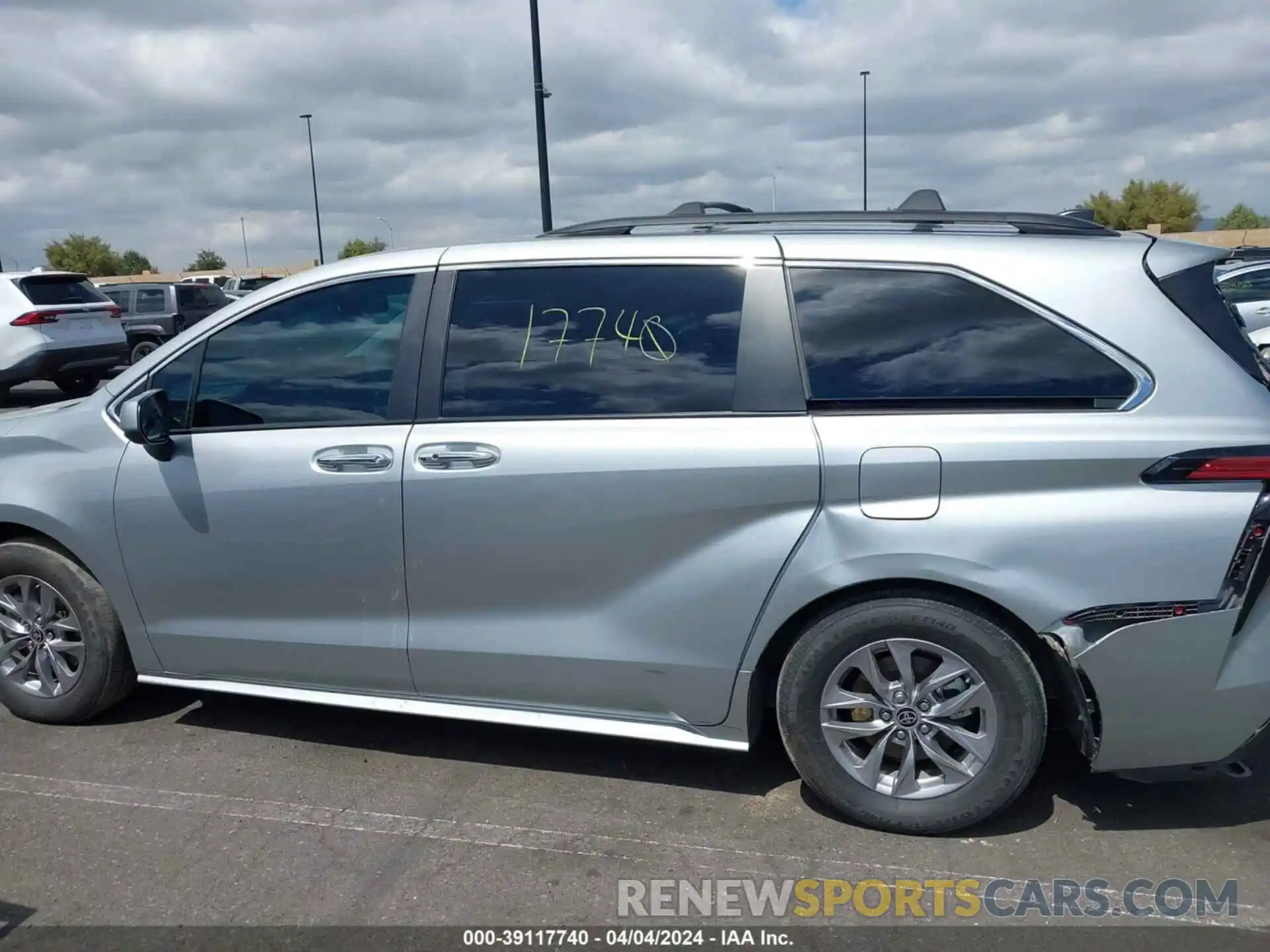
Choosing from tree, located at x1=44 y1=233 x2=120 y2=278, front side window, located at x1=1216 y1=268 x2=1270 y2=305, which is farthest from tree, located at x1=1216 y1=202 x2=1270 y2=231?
tree, located at x1=44 y1=233 x2=120 y2=278

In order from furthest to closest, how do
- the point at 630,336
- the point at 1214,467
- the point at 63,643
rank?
the point at 63,643 < the point at 630,336 < the point at 1214,467

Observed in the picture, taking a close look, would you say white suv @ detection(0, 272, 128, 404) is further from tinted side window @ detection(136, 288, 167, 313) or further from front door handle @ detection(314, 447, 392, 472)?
front door handle @ detection(314, 447, 392, 472)

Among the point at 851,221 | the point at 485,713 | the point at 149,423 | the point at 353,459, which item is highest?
the point at 851,221

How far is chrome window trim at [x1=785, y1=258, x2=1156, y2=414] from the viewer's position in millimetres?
3070

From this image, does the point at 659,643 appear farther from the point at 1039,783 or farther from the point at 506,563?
the point at 1039,783

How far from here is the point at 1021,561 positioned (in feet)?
9.99

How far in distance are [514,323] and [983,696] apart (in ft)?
6.28

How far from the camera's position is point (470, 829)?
343 cm

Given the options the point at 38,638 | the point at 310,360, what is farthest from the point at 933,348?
the point at 38,638

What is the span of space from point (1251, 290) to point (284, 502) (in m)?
14.0
